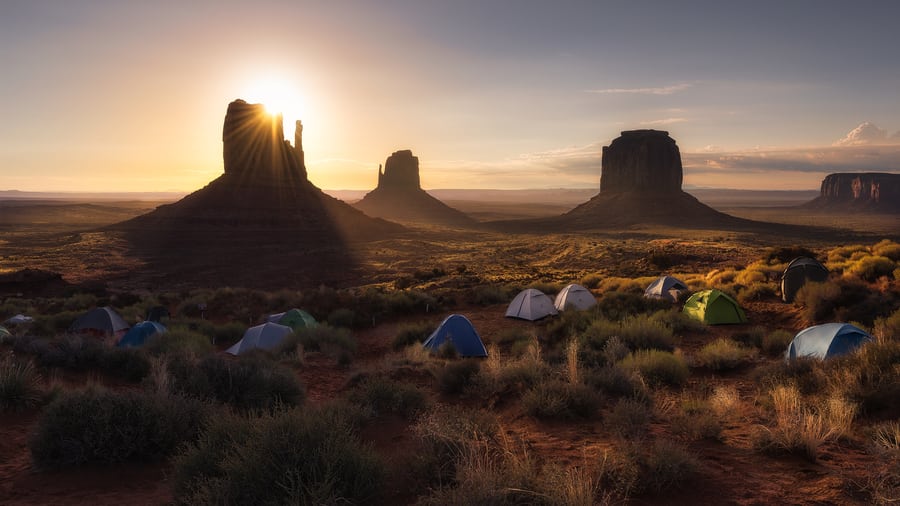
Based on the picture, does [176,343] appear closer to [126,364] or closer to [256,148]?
[126,364]

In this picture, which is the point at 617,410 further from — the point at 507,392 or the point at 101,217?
the point at 101,217

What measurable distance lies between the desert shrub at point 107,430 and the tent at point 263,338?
8920mm

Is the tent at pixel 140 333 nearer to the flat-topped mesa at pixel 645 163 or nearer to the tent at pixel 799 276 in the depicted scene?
the tent at pixel 799 276

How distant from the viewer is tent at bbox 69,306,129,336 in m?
17.6

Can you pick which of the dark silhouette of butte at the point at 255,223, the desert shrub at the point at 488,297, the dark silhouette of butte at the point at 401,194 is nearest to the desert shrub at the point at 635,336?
the desert shrub at the point at 488,297

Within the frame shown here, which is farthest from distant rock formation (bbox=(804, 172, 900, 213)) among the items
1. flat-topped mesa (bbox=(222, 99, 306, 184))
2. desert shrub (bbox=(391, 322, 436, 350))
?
desert shrub (bbox=(391, 322, 436, 350))

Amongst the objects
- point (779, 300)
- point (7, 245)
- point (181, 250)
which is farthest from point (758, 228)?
point (7, 245)

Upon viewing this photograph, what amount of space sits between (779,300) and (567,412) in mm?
15108

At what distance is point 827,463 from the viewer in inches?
189

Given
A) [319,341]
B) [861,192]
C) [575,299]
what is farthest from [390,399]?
[861,192]

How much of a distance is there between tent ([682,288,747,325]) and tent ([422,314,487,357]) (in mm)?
7358

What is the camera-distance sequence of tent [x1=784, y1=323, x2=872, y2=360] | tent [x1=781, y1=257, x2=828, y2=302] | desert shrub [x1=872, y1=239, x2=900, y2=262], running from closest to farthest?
tent [x1=784, y1=323, x2=872, y2=360], tent [x1=781, y1=257, x2=828, y2=302], desert shrub [x1=872, y1=239, x2=900, y2=262]

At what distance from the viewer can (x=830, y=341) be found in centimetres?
951

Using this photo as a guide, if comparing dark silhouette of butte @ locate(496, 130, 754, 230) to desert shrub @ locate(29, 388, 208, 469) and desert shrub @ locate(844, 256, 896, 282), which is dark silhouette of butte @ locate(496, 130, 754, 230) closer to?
desert shrub @ locate(844, 256, 896, 282)
